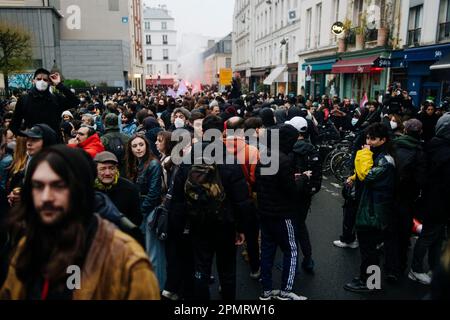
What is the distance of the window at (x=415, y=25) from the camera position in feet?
52.1

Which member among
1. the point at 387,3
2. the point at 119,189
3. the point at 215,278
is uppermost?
the point at 387,3

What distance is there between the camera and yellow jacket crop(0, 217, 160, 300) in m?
1.72

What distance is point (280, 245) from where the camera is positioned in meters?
4.36

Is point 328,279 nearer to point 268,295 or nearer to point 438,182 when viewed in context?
point 268,295

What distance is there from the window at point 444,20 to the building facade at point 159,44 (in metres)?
83.5

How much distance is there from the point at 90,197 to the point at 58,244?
241 millimetres

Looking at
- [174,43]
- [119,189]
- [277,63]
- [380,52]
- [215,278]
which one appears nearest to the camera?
[119,189]

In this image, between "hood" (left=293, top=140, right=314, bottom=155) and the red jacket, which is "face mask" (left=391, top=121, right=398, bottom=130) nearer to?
"hood" (left=293, top=140, right=314, bottom=155)

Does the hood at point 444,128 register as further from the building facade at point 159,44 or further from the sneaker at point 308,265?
the building facade at point 159,44

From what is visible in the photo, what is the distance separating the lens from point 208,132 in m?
4.08

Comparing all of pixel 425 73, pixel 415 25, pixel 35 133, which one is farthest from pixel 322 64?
pixel 35 133

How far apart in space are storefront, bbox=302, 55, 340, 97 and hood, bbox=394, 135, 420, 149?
18448 millimetres
